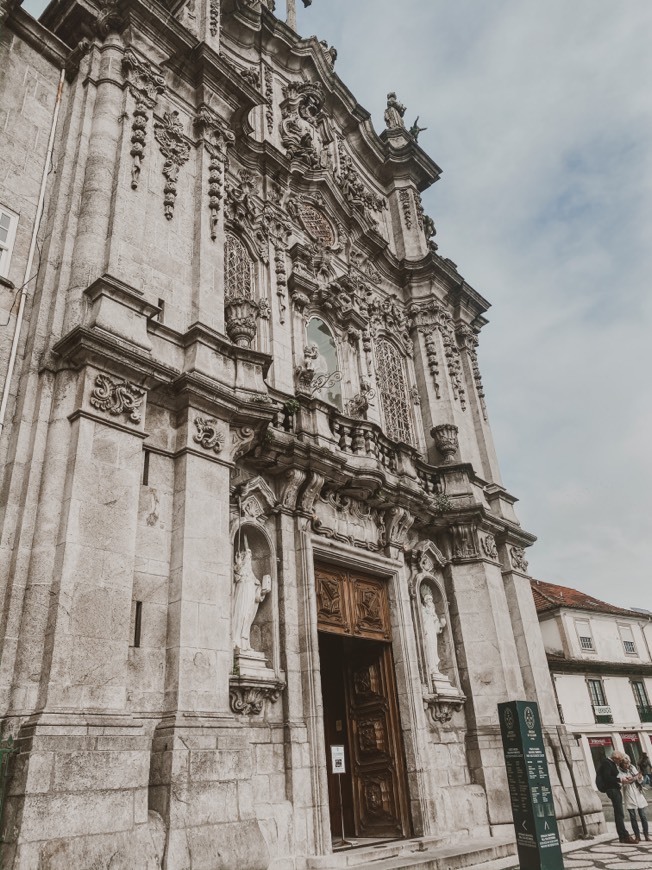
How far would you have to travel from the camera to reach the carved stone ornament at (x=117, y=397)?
27.8 ft

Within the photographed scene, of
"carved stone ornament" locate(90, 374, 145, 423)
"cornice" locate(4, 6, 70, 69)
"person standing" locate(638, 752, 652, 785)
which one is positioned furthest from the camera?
"person standing" locate(638, 752, 652, 785)

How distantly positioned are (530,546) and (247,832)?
11.7 m

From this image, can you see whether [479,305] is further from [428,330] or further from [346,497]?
[346,497]

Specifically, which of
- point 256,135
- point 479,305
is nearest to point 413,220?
point 479,305

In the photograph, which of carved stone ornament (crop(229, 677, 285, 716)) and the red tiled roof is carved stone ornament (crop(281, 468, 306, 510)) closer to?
carved stone ornament (crop(229, 677, 285, 716))

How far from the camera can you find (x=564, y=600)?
3381 centimetres

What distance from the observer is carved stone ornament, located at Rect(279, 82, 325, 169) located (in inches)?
659

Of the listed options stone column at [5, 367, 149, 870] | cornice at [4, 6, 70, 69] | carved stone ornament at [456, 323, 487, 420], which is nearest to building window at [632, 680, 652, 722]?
carved stone ornament at [456, 323, 487, 420]

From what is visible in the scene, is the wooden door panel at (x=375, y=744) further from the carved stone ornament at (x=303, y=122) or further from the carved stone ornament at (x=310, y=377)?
the carved stone ornament at (x=303, y=122)

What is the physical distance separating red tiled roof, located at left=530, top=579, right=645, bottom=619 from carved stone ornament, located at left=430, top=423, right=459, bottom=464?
17.5 meters

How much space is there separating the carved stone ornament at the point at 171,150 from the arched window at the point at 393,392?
274 inches

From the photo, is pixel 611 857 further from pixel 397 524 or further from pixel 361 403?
pixel 361 403

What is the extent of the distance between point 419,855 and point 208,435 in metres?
7.10

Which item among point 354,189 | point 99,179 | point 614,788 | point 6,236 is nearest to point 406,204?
point 354,189
